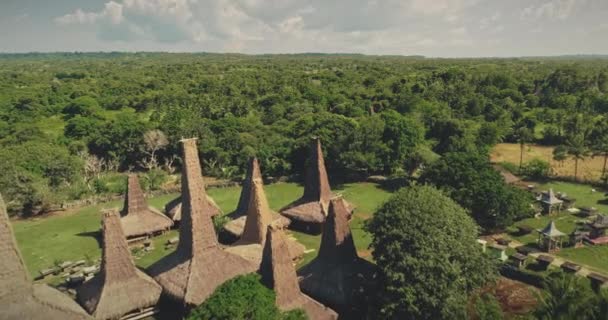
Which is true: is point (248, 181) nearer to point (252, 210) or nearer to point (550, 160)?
point (252, 210)

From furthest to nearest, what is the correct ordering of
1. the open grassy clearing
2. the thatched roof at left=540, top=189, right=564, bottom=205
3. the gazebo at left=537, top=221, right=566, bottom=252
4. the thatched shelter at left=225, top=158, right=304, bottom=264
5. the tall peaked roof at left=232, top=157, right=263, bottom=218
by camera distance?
the open grassy clearing → the thatched roof at left=540, top=189, right=564, bottom=205 → the tall peaked roof at left=232, top=157, right=263, bottom=218 → the gazebo at left=537, top=221, right=566, bottom=252 → the thatched shelter at left=225, top=158, right=304, bottom=264

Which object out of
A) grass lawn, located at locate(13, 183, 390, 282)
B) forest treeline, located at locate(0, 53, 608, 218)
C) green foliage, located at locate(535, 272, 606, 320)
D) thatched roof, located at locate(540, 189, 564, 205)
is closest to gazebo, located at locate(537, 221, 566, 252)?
thatched roof, located at locate(540, 189, 564, 205)

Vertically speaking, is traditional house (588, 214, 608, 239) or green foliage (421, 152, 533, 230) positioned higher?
green foliage (421, 152, 533, 230)

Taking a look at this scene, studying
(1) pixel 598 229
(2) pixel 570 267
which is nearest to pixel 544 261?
(2) pixel 570 267

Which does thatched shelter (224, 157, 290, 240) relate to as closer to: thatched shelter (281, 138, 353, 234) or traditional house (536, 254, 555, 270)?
thatched shelter (281, 138, 353, 234)

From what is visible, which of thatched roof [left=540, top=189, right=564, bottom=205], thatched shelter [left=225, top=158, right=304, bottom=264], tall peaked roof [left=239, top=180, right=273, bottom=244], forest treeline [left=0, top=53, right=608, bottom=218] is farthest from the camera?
forest treeline [left=0, top=53, right=608, bottom=218]

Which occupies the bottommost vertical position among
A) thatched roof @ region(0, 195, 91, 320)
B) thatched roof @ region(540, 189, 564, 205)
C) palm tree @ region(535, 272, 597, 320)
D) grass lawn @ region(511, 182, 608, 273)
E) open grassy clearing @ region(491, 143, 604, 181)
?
grass lawn @ region(511, 182, 608, 273)

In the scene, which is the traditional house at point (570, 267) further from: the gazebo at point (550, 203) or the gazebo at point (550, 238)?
the gazebo at point (550, 203)

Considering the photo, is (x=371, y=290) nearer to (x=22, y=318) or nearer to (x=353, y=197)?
(x=22, y=318)

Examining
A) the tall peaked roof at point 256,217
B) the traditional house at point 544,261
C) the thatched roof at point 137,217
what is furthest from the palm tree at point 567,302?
the thatched roof at point 137,217
